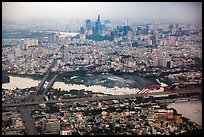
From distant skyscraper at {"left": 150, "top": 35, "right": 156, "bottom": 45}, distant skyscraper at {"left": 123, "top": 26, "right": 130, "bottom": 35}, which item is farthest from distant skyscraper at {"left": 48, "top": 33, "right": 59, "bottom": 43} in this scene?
distant skyscraper at {"left": 150, "top": 35, "right": 156, "bottom": 45}

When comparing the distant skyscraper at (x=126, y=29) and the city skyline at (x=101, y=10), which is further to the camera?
the distant skyscraper at (x=126, y=29)

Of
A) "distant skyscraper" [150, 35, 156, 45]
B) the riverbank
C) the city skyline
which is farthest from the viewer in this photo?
"distant skyscraper" [150, 35, 156, 45]

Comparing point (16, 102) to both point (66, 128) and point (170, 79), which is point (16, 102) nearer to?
point (66, 128)

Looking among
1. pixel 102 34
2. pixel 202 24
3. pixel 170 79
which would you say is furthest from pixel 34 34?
pixel 202 24

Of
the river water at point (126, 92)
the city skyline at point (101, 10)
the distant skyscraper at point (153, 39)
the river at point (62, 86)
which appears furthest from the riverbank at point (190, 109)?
the city skyline at point (101, 10)

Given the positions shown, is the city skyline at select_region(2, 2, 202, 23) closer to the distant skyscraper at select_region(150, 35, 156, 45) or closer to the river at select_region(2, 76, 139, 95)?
the distant skyscraper at select_region(150, 35, 156, 45)

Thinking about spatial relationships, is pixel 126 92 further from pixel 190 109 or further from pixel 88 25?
pixel 88 25

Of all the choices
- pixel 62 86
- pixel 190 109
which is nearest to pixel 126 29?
pixel 62 86

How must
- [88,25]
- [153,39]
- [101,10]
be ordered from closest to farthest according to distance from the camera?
1. [101,10]
2. [88,25]
3. [153,39]

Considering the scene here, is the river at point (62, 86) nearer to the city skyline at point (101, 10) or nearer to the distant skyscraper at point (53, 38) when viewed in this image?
the distant skyscraper at point (53, 38)
